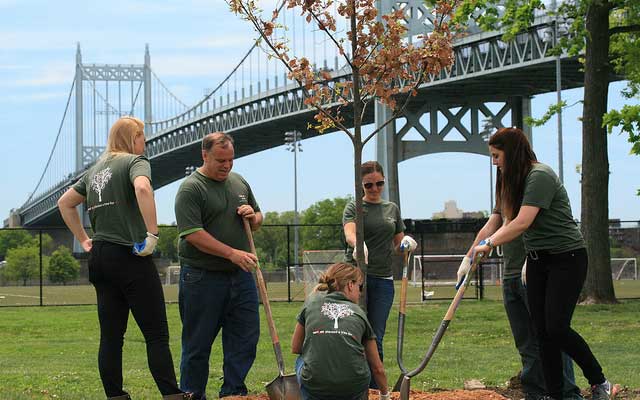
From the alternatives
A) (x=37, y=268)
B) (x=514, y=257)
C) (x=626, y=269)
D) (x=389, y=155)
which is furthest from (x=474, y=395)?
(x=389, y=155)

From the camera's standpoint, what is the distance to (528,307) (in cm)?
627

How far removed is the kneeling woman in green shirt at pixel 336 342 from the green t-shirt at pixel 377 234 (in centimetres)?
157

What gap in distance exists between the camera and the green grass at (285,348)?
852 centimetres

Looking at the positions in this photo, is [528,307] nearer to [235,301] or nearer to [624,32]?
[235,301]

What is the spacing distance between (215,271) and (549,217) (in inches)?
81.5

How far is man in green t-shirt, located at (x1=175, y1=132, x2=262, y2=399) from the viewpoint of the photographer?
A: 6449 mm

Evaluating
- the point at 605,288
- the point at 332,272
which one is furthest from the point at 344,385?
the point at 605,288

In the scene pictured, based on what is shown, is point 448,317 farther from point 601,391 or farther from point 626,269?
point 626,269

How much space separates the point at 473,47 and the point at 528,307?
42282mm

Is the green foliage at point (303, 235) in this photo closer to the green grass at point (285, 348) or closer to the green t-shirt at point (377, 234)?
A: the green grass at point (285, 348)

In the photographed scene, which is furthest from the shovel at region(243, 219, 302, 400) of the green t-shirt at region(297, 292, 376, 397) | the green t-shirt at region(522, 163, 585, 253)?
the green t-shirt at region(522, 163, 585, 253)

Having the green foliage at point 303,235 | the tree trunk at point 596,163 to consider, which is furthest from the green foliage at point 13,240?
the tree trunk at point 596,163

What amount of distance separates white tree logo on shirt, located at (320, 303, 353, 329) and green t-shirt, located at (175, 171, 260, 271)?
125cm

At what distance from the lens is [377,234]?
7.18 m
